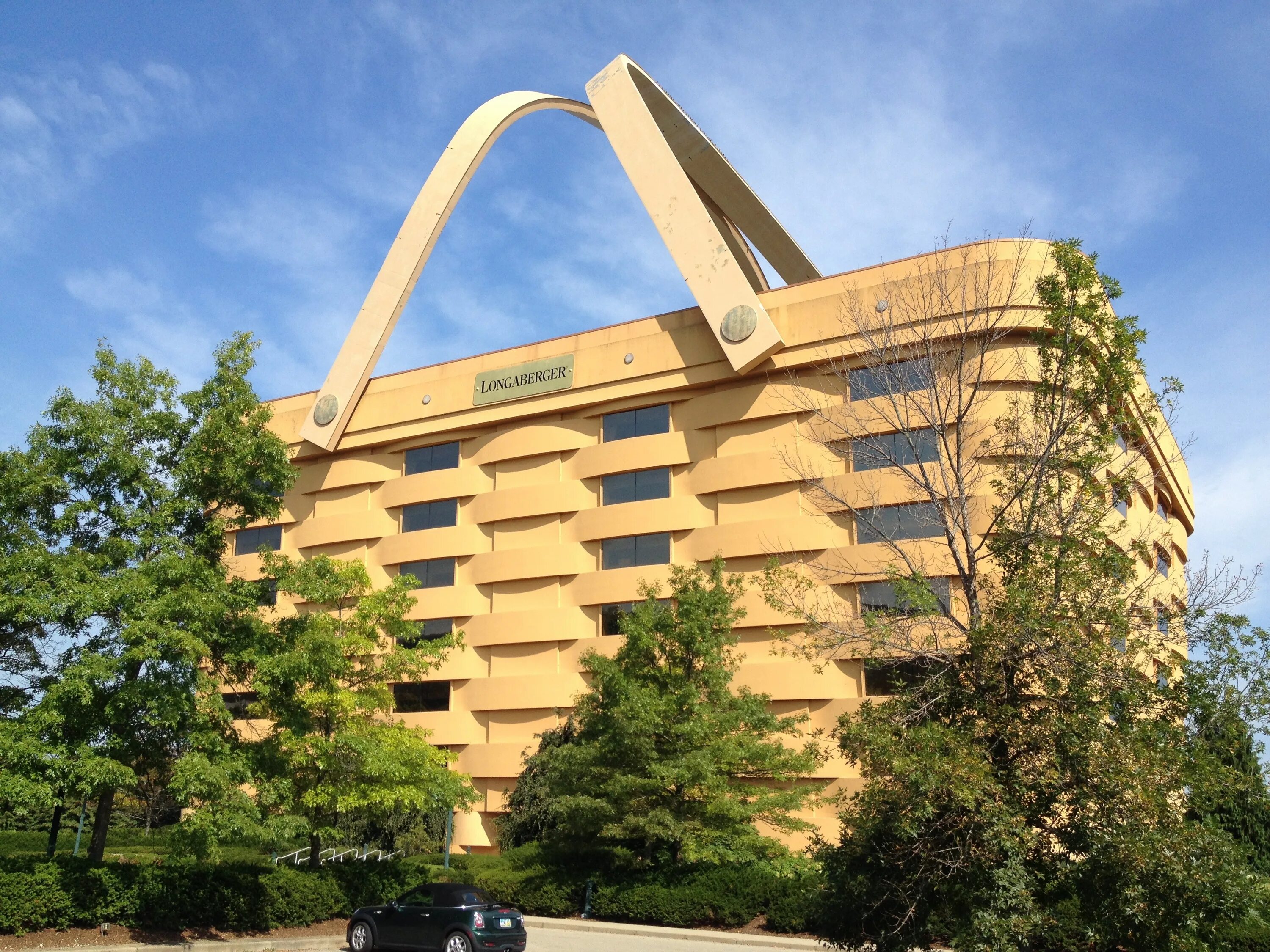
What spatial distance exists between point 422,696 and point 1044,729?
104 feet

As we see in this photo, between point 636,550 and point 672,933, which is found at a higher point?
point 636,550

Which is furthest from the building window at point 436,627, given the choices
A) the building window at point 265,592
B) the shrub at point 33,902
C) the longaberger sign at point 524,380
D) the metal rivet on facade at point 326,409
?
the shrub at point 33,902

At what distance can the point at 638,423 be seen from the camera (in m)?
38.8

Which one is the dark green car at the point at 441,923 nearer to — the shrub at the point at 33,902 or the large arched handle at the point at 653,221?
the shrub at the point at 33,902

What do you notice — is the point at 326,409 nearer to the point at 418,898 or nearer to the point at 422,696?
the point at 422,696

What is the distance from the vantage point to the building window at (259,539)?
46312 millimetres

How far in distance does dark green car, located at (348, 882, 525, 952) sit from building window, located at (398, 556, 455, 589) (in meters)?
21.4

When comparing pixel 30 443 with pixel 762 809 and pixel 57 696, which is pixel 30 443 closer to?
pixel 57 696

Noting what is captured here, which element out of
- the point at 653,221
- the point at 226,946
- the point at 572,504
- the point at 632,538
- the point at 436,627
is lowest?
the point at 226,946

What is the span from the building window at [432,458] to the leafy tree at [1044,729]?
29145 mm

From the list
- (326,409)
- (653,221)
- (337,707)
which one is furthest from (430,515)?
(337,707)

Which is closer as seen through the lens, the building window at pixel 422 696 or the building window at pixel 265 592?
the building window at pixel 265 592

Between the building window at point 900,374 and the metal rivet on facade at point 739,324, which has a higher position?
the metal rivet on facade at point 739,324

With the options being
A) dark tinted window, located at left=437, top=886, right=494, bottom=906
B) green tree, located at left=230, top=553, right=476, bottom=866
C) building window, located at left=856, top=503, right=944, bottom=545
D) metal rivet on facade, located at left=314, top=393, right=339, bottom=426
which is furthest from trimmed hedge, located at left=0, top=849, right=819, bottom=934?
metal rivet on facade, located at left=314, top=393, right=339, bottom=426
